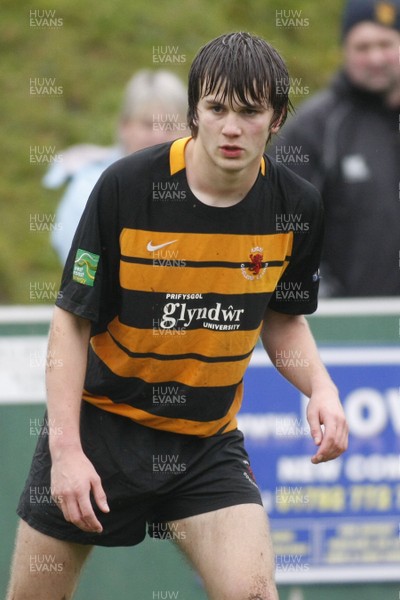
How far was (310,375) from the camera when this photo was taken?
4.39 meters

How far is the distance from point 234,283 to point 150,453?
687 millimetres

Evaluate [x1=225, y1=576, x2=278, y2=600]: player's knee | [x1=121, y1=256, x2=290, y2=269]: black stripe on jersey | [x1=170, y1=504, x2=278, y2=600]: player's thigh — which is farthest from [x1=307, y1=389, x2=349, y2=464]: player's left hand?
[x1=121, y1=256, x2=290, y2=269]: black stripe on jersey

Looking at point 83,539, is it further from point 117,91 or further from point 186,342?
point 117,91

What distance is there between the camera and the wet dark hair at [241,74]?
391cm

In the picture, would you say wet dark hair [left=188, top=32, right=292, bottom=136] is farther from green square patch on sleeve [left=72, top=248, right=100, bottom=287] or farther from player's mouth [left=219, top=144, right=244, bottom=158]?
green square patch on sleeve [left=72, top=248, right=100, bottom=287]

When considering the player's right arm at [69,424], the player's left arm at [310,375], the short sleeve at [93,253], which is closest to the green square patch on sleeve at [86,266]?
the short sleeve at [93,253]

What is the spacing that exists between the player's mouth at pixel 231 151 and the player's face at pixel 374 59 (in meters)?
2.65

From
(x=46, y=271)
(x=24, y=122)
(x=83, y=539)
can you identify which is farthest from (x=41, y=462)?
(x=24, y=122)

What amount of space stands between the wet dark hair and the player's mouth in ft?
Answer: 0.46

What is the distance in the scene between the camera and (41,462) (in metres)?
4.46

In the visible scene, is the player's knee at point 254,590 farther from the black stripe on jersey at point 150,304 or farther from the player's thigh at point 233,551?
the black stripe on jersey at point 150,304

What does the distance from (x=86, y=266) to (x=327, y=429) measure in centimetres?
97

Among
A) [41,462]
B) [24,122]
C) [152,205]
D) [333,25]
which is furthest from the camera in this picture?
[333,25]

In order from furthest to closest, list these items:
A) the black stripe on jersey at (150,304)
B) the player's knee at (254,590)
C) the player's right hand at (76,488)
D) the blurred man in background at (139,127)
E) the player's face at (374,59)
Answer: the player's face at (374,59), the blurred man in background at (139,127), the black stripe on jersey at (150,304), the player's knee at (254,590), the player's right hand at (76,488)
